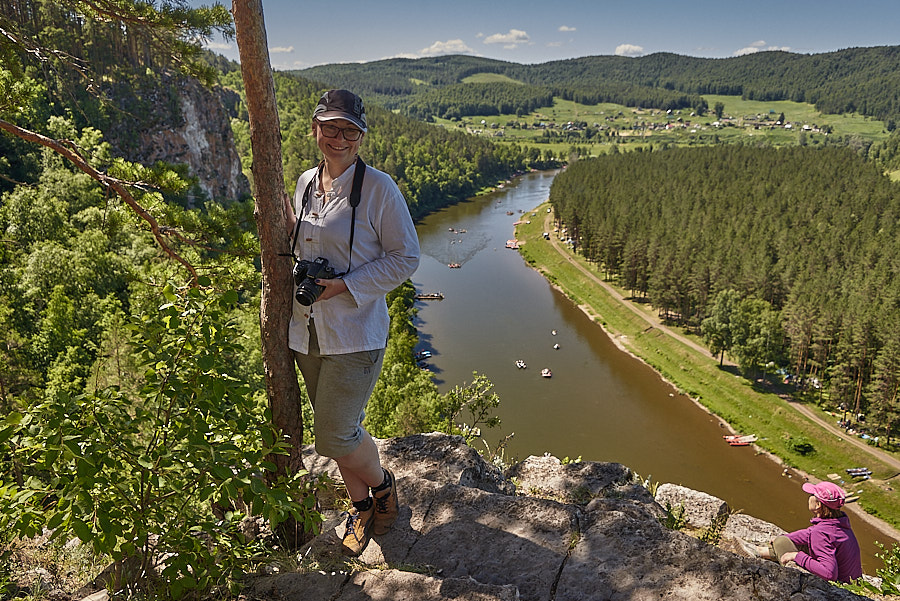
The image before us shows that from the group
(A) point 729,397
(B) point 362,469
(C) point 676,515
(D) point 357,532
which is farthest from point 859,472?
(B) point 362,469

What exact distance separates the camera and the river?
20583mm

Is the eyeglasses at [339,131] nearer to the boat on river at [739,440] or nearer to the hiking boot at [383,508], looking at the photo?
the hiking boot at [383,508]

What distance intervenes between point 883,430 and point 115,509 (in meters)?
39.1

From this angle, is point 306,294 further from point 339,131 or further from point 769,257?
point 769,257

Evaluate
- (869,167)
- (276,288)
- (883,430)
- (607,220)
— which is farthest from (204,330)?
(869,167)

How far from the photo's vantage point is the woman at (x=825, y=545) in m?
5.07

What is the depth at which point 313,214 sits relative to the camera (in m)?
3.55

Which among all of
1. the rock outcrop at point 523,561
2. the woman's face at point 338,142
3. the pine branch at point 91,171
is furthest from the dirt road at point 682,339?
the pine branch at point 91,171

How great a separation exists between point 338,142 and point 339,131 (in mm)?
65

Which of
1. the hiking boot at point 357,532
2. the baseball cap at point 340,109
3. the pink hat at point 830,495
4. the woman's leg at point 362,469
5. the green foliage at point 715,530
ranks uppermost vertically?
the baseball cap at point 340,109

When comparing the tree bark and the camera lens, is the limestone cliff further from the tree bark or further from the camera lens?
Answer: the camera lens

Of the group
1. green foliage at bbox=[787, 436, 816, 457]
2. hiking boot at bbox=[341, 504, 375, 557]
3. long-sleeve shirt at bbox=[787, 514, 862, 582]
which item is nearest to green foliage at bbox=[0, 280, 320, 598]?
hiking boot at bbox=[341, 504, 375, 557]

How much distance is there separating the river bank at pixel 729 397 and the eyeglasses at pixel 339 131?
30956mm

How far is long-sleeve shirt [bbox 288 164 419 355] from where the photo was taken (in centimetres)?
335
